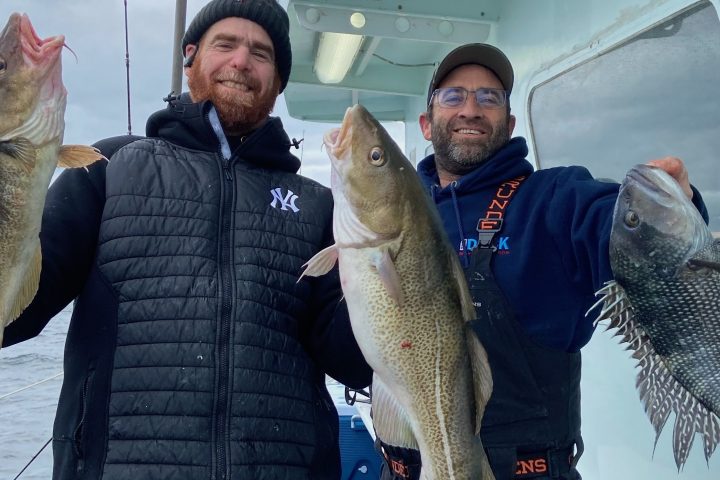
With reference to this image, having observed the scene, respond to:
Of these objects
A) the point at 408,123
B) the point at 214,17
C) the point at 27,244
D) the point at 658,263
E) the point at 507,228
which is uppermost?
the point at 408,123

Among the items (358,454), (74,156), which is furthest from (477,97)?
(358,454)

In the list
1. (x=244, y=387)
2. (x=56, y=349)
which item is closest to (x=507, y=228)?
(x=244, y=387)

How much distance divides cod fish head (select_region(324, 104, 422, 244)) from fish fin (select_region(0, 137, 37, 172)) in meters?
0.92

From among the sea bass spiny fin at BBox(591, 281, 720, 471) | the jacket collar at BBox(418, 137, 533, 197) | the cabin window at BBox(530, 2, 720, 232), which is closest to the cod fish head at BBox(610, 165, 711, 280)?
the sea bass spiny fin at BBox(591, 281, 720, 471)

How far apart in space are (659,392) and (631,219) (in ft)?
1.76

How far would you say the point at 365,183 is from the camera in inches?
87.2

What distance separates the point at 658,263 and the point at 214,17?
204 cm

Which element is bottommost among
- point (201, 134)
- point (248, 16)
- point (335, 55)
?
point (201, 134)

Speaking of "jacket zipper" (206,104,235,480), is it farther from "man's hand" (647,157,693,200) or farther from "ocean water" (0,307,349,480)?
"ocean water" (0,307,349,480)

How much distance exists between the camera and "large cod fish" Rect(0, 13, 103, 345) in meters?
1.81

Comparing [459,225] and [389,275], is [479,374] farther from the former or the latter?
[459,225]

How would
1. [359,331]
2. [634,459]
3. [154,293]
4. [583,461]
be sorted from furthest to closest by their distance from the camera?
[583,461] → [634,459] → [154,293] → [359,331]

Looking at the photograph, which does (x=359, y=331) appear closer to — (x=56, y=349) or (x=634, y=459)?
(x=634, y=459)

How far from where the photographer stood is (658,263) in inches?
75.2
